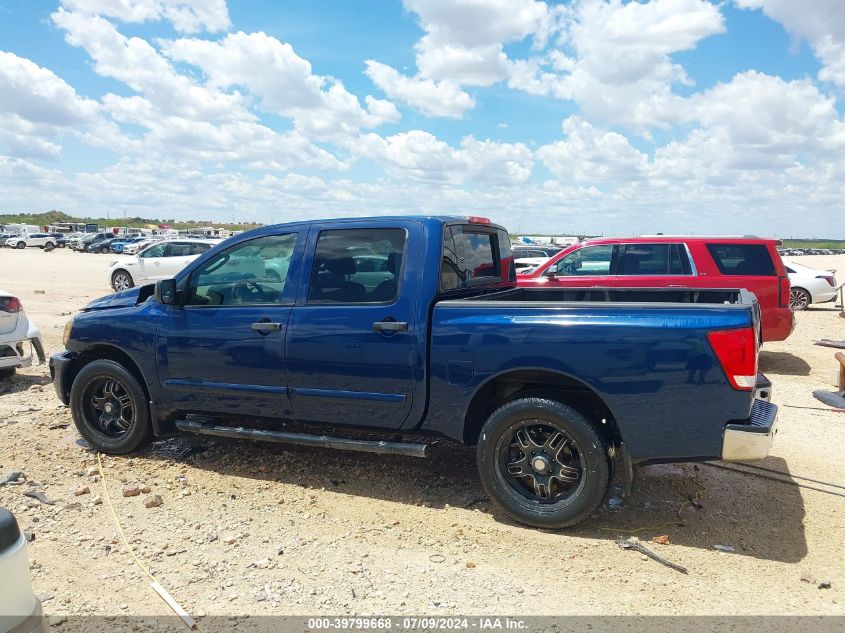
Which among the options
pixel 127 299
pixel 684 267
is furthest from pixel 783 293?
pixel 127 299

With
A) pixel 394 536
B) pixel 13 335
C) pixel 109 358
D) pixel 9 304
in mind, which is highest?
pixel 9 304

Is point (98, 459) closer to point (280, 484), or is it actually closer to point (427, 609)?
point (280, 484)

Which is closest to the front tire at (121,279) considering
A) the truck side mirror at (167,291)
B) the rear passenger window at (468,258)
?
the truck side mirror at (167,291)

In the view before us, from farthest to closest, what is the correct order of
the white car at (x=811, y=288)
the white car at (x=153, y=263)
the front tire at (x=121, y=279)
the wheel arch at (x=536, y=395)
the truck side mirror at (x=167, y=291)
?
the front tire at (x=121, y=279)
the white car at (x=153, y=263)
the white car at (x=811, y=288)
the truck side mirror at (x=167, y=291)
the wheel arch at (x=536, y=395)

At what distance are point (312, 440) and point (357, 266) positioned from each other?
50.7 inches

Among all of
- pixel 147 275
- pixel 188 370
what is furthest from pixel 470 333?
pixel 147 275

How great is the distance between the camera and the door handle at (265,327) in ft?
15.5

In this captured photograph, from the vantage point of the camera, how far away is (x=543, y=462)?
13.6 ft

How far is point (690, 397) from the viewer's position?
377cm

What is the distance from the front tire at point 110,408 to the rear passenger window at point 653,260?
6889 millimetres

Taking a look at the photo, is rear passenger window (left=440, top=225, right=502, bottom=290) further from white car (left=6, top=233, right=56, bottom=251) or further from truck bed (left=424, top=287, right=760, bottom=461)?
white car (left=6, top=233, right=56, bottom=251)

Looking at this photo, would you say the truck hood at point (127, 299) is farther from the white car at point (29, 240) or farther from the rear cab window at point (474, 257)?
the white car at point (29, 240)

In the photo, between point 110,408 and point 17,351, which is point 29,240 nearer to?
point 17,351

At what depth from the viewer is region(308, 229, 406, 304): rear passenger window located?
180 inches
